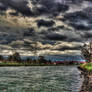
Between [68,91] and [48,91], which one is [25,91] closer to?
[48,91]

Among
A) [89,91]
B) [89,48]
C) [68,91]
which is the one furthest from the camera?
[89,48]

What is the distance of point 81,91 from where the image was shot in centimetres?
2627

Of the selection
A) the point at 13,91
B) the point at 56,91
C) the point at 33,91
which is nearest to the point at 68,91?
the point at 56,91

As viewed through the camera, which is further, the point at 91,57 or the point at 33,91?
the point at 91,57

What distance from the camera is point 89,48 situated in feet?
290

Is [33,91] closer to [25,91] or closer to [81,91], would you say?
[25,91]

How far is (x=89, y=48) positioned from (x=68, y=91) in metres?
62.8

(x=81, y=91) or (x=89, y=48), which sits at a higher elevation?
(x=89, y=48)

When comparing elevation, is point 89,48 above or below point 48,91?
above

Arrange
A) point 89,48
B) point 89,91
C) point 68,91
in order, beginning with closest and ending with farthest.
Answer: point 89,91 < point 68,91 < point 89,48

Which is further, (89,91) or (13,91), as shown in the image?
(13,91)

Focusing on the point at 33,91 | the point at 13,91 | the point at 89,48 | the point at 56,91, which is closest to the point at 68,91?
the point at 56,91

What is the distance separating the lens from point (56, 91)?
27547mm

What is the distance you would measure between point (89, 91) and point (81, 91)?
971mm
